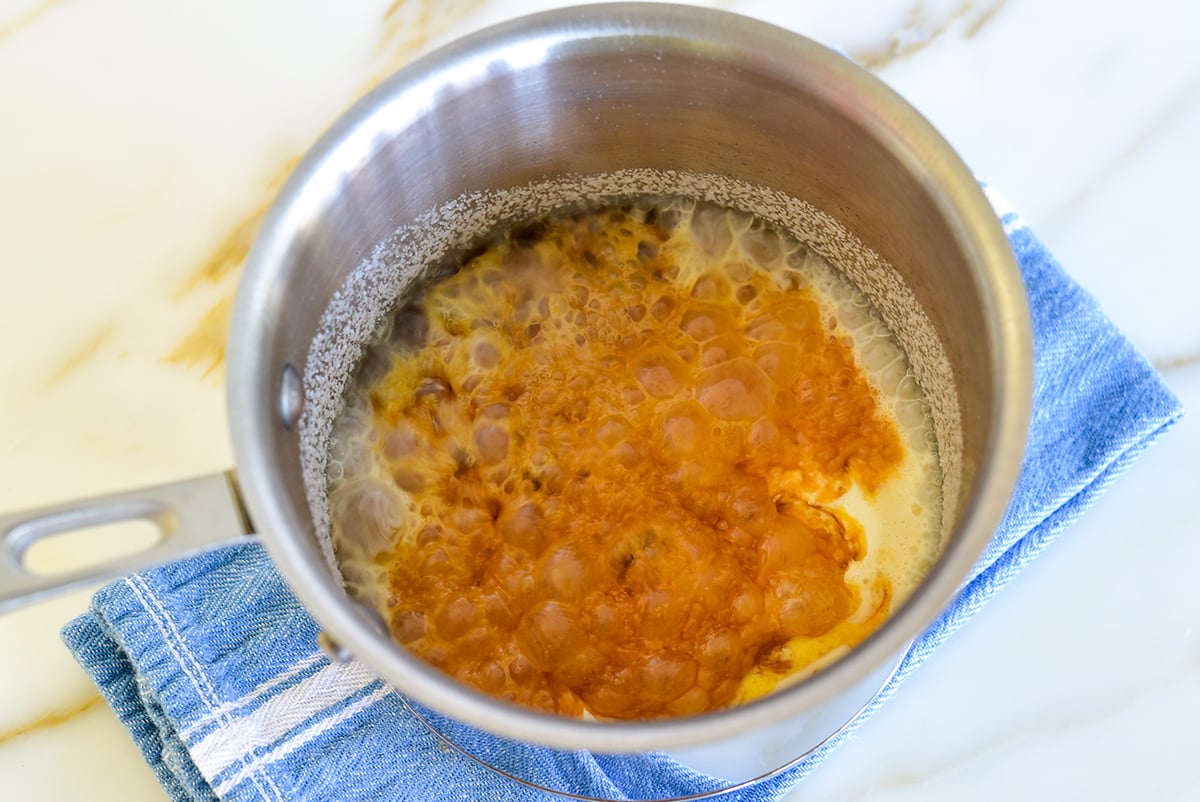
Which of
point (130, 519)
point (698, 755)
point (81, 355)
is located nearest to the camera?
point (130, 519)

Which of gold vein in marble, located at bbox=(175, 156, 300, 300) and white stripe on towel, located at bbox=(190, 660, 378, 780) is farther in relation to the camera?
gold vein in marble, located at bbox=(175, 156, 300, 300)

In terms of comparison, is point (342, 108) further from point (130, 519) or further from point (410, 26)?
point (130, 519)

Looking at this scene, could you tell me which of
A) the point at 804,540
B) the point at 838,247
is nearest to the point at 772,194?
the point at 838,247

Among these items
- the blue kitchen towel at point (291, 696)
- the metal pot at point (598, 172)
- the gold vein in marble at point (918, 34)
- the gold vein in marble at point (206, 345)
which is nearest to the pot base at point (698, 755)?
the blue kitchen towel at point (291, 696)

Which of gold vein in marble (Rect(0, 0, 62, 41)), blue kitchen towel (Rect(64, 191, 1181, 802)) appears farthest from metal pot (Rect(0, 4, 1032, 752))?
gold vein in marble (Rect(0, 0, 62, 41))

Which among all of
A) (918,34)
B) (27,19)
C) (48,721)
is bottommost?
(48,721)

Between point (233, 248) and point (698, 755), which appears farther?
point (233, 248)

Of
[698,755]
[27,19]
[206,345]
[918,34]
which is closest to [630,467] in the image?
[698,755]

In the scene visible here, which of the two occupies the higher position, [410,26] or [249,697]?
[410,26]

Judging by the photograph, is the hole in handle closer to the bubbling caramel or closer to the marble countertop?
the marble countertop
